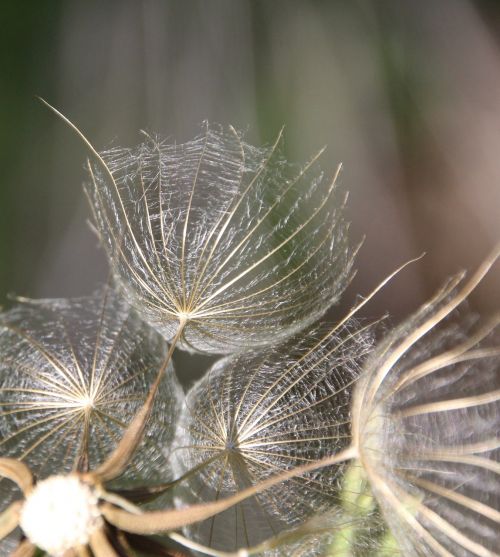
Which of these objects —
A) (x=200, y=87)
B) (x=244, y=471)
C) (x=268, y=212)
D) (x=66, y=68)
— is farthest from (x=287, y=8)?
(x=244, y=471)

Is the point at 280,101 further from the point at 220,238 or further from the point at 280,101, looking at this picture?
the point at 220,238

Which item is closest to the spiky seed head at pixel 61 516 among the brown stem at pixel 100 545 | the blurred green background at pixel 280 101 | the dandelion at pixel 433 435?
the brown stem at pixel 100 545

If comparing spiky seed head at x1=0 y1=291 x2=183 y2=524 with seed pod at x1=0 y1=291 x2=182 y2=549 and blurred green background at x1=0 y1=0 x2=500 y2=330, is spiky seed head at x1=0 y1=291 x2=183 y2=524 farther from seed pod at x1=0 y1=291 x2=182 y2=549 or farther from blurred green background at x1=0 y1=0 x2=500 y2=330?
blurred green background at x1=0 y1=0 x2=500 y2=330

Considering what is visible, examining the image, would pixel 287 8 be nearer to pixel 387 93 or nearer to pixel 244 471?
pixel 387 93

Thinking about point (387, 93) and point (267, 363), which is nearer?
point (267, 363)

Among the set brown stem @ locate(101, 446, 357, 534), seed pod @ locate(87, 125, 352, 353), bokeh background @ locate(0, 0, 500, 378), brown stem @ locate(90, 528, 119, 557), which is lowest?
brown stem @ locate(90, 528, 119, 557)

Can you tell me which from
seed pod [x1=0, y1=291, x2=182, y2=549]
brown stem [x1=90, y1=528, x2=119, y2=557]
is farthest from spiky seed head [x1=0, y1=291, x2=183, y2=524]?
brown stem [x1=90, y1=528, x2=119, y2=557]

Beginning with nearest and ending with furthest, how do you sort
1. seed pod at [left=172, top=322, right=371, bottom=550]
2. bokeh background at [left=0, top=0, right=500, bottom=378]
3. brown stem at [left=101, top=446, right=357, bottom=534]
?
brown stem at [left=101, top=446, right=357, bottom=534]
seed pod at [left=172, top=322, right=371, bottom=550]
bokeh background at [left=0, top=0, right=500, bottom=378]

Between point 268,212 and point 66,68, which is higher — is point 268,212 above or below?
below
